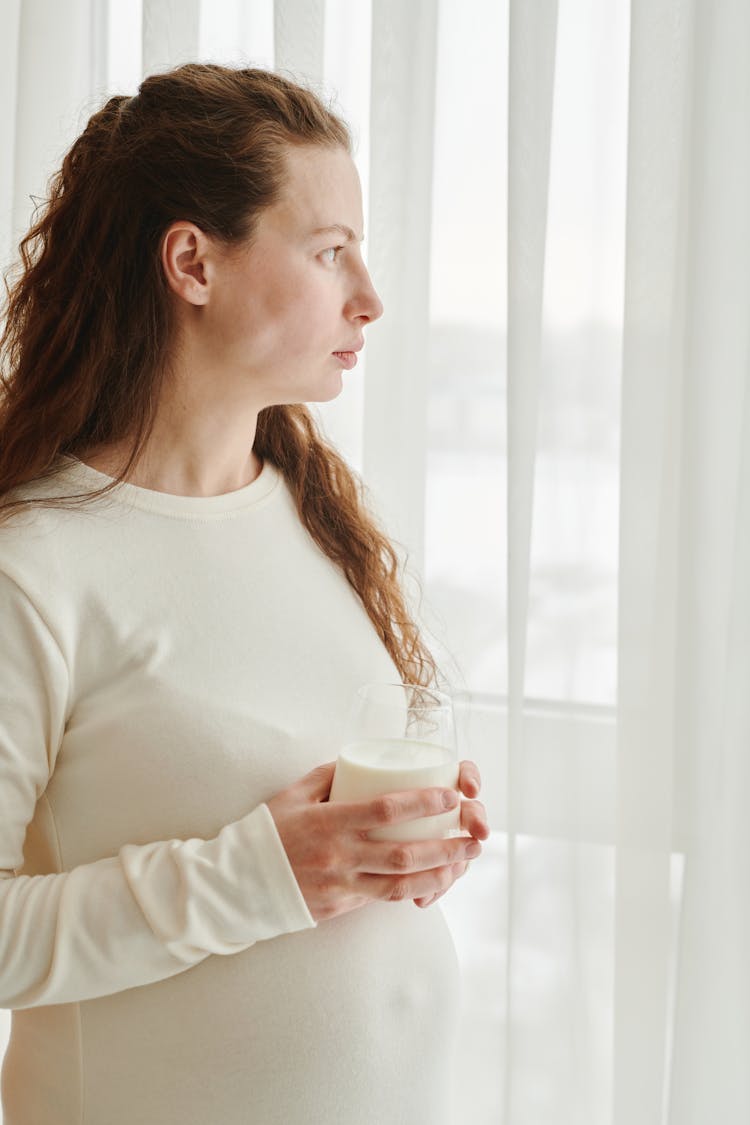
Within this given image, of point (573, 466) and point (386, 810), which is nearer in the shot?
point (386, 810)

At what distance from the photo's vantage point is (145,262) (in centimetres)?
107

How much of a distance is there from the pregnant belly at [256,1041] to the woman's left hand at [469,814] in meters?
0.11

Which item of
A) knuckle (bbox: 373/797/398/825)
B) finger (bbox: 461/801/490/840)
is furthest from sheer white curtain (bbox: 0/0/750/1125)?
knuckle (bbox: 373/797/398/825)

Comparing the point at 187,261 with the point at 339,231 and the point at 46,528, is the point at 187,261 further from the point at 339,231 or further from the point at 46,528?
the point at 46,528

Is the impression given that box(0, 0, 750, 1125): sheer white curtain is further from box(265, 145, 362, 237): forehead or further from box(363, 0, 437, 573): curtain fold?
box(265, 145, 362, 237): forehead

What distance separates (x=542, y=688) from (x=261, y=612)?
51 cm

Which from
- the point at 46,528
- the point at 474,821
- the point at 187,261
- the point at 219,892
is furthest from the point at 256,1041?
the point at 187,261

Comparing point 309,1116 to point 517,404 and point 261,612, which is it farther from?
point 517,404

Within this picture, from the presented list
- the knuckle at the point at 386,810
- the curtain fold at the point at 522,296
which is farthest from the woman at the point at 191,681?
the curtain fold at the point at 522,296

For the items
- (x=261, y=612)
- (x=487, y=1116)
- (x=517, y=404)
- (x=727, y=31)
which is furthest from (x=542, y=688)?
(x=727, y=31)

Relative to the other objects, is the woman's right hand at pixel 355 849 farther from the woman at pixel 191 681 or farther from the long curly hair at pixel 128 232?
the long curly hair at pixel 128 232

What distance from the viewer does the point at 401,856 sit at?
92 centimetres

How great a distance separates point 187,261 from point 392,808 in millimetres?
554

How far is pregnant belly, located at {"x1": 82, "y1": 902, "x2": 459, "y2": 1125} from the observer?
98cm
